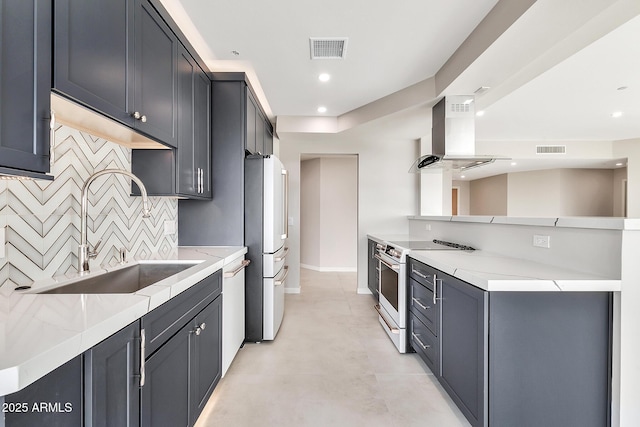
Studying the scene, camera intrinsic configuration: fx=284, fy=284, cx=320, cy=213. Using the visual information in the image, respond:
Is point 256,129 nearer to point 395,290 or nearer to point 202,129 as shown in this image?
point 202,129

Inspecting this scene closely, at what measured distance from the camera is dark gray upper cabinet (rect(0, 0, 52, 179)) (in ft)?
2.63

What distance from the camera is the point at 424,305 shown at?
219 cm

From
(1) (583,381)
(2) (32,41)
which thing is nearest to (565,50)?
(1) (583,381)

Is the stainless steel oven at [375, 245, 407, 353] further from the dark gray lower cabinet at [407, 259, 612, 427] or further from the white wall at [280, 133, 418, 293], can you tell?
the white wall at [280, 133, 418, 293]

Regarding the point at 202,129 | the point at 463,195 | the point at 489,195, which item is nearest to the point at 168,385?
the point at 202,129

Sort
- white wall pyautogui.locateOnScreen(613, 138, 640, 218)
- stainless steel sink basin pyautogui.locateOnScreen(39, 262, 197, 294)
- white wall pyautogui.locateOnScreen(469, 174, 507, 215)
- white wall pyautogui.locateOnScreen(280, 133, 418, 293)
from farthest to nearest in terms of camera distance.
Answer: white wall pyautogui.locateOnScreen(469, 174, 507, 215), white wall pyautogui.locateOnScreen(613, 138, 640, 218), white wall pyautogui.locateOnScreen(280, 133, 418, 293), stainless steel sink basin pyautogui.locateOnScreen(39, 262, 197, 294)

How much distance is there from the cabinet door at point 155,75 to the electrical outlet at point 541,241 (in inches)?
96.5

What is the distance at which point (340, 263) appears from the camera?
6020 millimetres

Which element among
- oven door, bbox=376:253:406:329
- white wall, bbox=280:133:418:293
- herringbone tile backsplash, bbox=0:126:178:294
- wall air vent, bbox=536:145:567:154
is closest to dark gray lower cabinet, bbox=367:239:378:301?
white wall, bbox=280:133:418:293

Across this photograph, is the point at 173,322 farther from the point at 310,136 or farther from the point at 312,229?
the point at 312,229

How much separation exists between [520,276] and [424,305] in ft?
2.78

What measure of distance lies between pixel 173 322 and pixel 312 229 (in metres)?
4.86

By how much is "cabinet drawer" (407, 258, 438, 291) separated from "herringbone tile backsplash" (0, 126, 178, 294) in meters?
2.09

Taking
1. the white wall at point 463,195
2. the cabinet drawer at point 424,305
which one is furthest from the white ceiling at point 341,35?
the white wall at point 463,195
